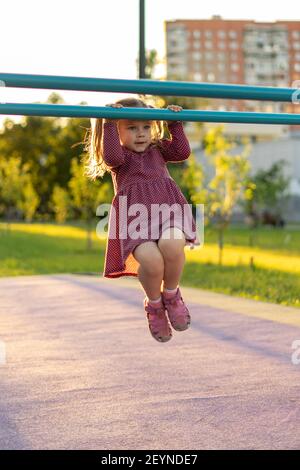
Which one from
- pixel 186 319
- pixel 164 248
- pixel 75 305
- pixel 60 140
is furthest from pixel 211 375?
pixel 60 140

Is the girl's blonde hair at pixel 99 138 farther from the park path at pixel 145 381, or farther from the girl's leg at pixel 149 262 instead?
the park path at pixel 145 381

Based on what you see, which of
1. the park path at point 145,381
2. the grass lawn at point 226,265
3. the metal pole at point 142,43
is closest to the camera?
the park path at point 145,381

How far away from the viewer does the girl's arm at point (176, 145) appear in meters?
4.33

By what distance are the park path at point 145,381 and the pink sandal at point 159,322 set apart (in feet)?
1.84

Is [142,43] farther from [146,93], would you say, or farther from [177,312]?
[177,312]

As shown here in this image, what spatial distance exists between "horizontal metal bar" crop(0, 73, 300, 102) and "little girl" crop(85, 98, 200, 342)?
100 mm

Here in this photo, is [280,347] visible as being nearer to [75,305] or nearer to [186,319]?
[186,319]

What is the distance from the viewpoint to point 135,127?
4277 millimetres

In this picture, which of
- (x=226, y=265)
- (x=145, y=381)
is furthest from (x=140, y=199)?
(x=226, y=265)

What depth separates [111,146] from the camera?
4.09m

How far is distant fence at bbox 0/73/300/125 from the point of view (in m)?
3.99

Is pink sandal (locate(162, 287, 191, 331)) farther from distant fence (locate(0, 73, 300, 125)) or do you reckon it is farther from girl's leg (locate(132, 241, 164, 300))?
distant fence (locate(0, 73, 300, 125))

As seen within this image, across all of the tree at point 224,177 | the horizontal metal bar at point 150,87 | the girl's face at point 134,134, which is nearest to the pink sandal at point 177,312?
the girl's face at point 134,134

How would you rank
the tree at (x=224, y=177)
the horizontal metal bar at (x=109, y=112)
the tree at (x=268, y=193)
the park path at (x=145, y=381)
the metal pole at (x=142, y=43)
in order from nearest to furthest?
the horizontal metal bar at (x=109, y=112), the park path at (x=145, y=381), the metal pole at (x=142, y=43), the tree at (x=224, y=177), the tree at (x=268, y=193)
